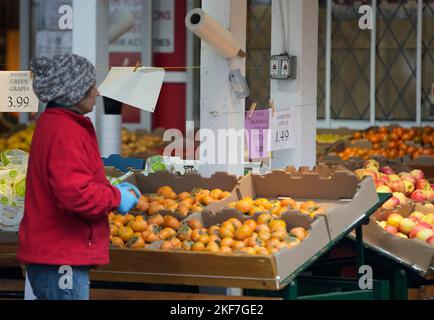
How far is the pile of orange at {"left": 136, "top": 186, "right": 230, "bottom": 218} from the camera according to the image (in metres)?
5.67

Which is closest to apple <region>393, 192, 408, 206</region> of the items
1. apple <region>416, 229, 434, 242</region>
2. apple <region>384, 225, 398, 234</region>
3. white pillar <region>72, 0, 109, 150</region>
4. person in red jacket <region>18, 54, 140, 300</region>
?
apple <region>384, 225, 398, 234</region>

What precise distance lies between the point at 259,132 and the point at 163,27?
4989mm

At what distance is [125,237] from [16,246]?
0.72 metres

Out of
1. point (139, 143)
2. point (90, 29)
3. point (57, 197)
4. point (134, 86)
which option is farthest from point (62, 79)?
point (139, 143)

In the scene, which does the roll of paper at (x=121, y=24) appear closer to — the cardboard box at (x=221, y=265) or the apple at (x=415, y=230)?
the apple at (x=415, y=230)

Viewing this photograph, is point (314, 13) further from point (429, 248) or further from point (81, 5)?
point (429, 248)

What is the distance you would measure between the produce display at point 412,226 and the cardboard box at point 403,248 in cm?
10

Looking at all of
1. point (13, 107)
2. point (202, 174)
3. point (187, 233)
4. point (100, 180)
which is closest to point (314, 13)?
point (202, 174)

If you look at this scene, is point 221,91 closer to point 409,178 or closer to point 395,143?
point 409,178

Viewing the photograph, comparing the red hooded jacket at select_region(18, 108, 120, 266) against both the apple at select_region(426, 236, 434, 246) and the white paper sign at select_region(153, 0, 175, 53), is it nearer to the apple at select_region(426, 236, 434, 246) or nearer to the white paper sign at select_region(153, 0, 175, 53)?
the apple at select_region(426, 236, 434, 246)

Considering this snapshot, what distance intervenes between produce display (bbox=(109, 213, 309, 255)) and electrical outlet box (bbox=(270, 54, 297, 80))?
2.30 metres

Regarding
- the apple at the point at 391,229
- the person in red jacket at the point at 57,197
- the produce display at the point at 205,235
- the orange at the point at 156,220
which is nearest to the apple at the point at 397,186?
the apple at the point at 391,229

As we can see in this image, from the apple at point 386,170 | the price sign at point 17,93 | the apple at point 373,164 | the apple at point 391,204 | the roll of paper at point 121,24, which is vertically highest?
the roll of paper at point 121,24

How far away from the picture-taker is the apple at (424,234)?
6039mm
